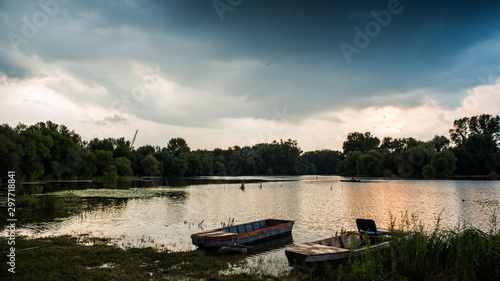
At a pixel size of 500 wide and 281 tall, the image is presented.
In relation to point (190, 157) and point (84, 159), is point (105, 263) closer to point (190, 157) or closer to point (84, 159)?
point (84, 159)

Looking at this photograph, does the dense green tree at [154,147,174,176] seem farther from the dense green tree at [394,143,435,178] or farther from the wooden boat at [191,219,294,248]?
the wooden boat at [191,219,294,248]

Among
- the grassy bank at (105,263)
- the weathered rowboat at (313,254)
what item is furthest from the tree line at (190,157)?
the weathered rowboat at (313,254)

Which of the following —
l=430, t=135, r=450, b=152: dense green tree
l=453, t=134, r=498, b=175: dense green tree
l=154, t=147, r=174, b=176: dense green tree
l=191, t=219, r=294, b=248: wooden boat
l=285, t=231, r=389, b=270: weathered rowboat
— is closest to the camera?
l=285, t=231, r=389, b=270: weathered rowboat

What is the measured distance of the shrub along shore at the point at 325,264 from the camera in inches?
415

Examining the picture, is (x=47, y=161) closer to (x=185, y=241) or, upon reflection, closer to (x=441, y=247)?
(x=185, y=241)

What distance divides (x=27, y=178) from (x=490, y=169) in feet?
461

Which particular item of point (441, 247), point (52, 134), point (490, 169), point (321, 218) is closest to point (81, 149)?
point (52, 134)

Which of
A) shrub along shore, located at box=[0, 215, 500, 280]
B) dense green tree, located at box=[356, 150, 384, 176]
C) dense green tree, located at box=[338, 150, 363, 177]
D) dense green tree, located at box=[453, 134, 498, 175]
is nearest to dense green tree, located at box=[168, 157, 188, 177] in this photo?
dense green tree, located at box=[338, 150, 363, 177]

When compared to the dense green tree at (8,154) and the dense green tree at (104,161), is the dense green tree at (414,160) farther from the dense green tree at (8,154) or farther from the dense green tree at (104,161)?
the dense green tree at (8,154)

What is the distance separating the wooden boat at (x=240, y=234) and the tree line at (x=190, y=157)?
4420cm

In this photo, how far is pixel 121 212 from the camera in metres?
29.0

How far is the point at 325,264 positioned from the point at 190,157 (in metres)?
154

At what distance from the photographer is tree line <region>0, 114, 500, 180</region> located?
71.7m

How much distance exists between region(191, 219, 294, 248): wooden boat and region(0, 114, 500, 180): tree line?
4420cm
